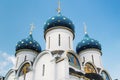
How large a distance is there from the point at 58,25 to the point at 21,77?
15.1 ft

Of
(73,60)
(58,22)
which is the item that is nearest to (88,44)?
(58,22)

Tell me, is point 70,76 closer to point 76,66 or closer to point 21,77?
point 76,66

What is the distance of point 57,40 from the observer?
14555 mm

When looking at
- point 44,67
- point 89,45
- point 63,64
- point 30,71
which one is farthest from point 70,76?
point 89,45

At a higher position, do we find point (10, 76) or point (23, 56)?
point (23, 56)

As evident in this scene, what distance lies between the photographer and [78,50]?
56.3 feet

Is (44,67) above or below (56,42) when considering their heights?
below

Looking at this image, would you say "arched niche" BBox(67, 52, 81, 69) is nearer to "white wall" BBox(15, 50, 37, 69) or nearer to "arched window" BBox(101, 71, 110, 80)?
"arched window" BBox(101, 71, 110, 80)

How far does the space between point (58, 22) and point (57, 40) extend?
1.39 meters

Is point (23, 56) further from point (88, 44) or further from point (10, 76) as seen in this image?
point (88, 44)

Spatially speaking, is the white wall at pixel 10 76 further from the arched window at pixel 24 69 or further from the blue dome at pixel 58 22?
the blue dome at pixel 58 22

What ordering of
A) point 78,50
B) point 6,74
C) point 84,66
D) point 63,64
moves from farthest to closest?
point 78,50 < point 6,74 < point 84,66 < point 63,64

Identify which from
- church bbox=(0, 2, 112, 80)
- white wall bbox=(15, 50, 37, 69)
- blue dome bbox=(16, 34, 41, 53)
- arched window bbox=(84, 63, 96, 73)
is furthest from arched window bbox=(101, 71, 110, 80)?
white wall bbox=(15, 50, 37, 69)

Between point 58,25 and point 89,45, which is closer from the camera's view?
point 58,25
